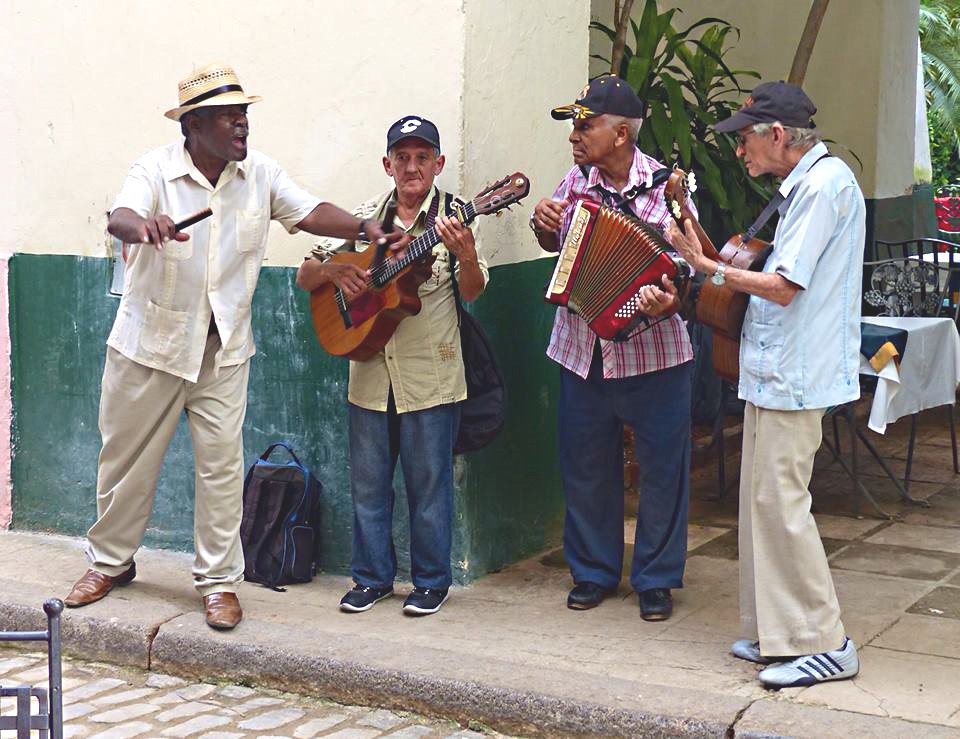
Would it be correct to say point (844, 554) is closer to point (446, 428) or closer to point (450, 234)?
point (446, 428)

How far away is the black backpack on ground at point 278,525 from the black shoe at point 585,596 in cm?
107

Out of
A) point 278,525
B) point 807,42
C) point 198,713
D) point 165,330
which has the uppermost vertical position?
point 807,42

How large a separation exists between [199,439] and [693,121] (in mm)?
3726

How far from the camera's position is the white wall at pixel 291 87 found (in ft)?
18.5

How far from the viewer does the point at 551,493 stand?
6.26 meters

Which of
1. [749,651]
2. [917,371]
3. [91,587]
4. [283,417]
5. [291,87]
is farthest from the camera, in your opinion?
[917,371]

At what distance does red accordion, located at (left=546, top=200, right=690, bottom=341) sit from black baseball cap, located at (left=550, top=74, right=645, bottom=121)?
33cm

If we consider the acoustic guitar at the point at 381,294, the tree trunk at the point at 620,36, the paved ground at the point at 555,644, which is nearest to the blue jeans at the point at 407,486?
the paved ground at the point at 555,644

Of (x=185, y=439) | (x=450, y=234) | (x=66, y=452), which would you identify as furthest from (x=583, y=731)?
(x=66, y=452)

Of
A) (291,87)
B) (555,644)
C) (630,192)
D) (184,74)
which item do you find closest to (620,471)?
(555,644)

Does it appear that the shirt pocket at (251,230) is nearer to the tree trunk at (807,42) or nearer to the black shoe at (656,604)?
the black shoe at (656,604)

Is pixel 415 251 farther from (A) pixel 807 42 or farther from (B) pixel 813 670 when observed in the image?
(A) pixel 807 42

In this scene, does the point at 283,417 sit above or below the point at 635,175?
below

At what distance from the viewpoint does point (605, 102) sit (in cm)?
517
